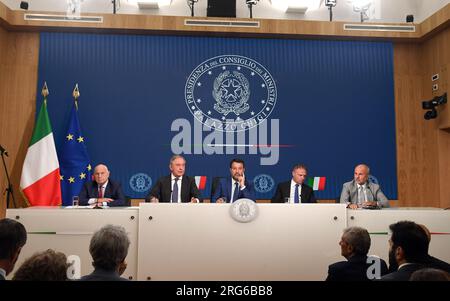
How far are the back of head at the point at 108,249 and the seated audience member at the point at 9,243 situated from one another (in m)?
0.28

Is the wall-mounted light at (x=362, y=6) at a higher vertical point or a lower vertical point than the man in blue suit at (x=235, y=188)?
higher

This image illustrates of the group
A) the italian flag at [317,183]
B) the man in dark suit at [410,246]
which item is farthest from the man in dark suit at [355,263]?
the italian flag at [317,183]

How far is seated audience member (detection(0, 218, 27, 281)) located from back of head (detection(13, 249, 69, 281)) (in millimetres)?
346

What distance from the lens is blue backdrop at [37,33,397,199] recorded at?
522cm

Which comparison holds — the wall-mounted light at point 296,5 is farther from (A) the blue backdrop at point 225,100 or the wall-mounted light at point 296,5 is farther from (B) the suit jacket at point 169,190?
(B) the suit jacket at point 169,190

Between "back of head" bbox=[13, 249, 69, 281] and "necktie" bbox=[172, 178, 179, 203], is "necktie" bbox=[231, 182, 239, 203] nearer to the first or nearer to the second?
"necktie" bbox=[172, 178, 179, 203]

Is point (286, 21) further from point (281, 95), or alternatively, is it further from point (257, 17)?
point (281, 95)

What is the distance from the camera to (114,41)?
5.32 metres

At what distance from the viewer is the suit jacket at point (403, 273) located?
4.75 feet

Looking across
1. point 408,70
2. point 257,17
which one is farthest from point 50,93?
point 408,70

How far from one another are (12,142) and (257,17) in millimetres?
3604

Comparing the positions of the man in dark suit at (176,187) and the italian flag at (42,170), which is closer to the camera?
the man in dark suit at (176,187)

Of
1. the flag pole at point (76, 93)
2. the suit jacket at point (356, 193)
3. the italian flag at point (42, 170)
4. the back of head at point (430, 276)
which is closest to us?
the back of head at point (430, 276)

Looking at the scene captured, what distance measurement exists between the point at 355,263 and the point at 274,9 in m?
4.54
